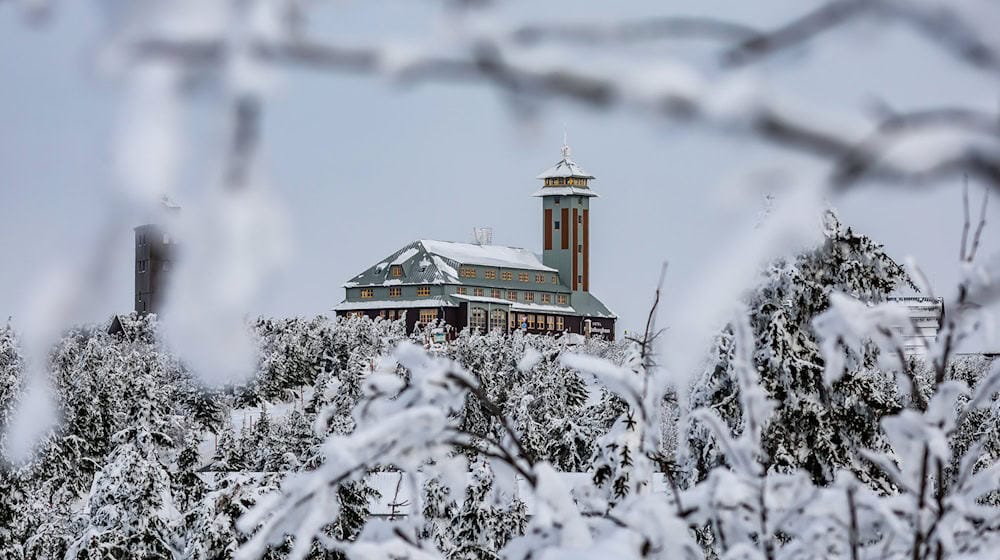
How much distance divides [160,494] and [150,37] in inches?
1203

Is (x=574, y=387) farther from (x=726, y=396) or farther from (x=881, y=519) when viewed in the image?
(x=881, y=519)

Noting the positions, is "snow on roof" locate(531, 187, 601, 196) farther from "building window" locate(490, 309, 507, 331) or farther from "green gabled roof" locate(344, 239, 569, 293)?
"building window" locate(490, 309, 507, 331)

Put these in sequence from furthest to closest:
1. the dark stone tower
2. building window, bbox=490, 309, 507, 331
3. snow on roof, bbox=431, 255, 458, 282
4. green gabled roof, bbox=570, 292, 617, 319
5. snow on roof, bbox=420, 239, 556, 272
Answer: green gabled roof, bbox=570, 292, 617, 319 < snow on roof, bbox=420, 239, 556, 272 < building window, bbox=490, 309, 507, 331 < snow on roof, bbox=431, 255, 458, 282 < the dark stone tower

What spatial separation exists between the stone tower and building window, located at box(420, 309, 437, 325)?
19.7 metres

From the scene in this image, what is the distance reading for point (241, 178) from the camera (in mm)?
1316

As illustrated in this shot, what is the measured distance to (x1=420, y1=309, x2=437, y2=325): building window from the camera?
381ft

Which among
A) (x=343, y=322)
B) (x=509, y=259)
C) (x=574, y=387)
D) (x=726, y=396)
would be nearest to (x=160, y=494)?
(x=726, y=396)

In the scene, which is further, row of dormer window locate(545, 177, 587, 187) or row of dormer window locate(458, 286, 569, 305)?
row of dormer window locate(545, 177, 587, 187)

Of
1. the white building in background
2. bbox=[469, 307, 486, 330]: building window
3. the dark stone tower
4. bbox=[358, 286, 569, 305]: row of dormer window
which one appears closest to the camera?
the dark stone tower

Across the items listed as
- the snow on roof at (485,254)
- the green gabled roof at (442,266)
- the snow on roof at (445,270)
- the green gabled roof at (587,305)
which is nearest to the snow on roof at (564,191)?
the snow on roof at (485,254)

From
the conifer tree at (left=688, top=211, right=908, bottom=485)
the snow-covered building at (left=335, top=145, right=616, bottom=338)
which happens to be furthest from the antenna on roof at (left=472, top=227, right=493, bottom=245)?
the conifer tree at (left=688, top=211, right=908, bottom=485)

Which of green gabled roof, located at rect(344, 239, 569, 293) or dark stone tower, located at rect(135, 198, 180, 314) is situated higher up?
green gabled roof, located at rect(344, 239, 569, 293)

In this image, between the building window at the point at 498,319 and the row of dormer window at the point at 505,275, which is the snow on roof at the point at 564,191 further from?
the building window at the point at 498,319

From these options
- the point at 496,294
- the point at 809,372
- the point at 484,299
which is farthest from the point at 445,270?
the point at 809,372
